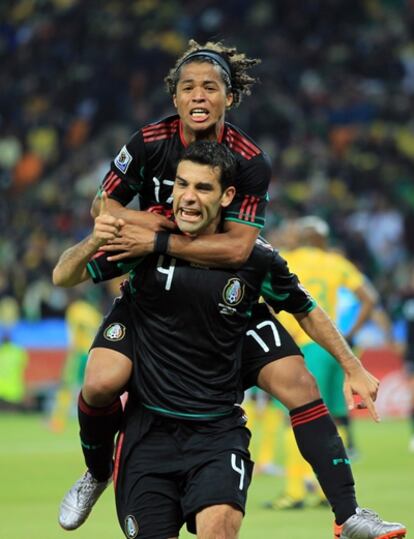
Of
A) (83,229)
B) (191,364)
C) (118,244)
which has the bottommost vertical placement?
(191,364)

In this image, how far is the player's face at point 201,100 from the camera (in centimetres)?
595

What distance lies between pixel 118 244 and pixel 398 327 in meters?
14.6

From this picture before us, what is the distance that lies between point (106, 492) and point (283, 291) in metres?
5.44

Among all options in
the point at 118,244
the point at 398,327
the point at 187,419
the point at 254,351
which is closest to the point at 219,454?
the point at 187,419

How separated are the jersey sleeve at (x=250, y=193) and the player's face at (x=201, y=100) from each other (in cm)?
22

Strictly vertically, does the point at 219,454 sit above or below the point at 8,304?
below

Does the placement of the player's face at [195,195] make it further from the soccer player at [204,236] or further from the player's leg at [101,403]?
the player's leg at [101,403]

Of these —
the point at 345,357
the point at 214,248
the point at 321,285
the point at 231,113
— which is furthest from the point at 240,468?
the point at 231,113

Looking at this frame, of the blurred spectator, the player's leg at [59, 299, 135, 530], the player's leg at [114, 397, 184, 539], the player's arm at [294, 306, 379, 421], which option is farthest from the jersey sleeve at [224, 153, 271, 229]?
the blurred spectator

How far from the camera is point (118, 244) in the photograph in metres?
5.87

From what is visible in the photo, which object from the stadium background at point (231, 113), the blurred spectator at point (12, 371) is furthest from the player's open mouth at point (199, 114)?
the stadium background at point (231, 113)

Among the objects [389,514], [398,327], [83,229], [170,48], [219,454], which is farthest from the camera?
[170,48]

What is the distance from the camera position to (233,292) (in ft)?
19.4

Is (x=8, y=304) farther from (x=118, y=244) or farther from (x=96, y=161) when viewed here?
(x=118, y=244)
